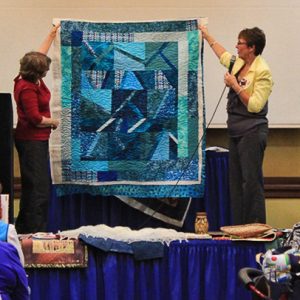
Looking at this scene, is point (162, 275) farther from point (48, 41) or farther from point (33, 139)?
point (48, 41)

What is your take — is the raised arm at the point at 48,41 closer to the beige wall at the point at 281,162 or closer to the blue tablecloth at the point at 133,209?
the blue tablecloth at the point at 133,209

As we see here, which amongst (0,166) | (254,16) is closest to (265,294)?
(0,166)

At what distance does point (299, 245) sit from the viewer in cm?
392

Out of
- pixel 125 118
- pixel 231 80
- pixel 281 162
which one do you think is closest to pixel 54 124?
pixel 125 118

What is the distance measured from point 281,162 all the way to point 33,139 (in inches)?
96.0

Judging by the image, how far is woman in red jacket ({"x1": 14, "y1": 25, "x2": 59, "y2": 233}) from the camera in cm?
520

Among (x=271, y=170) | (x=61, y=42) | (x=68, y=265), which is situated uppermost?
(x=61, y=42)

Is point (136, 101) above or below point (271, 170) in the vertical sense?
above

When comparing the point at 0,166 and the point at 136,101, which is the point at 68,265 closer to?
the point at 0,166

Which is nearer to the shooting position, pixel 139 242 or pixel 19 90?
pixel 139 242

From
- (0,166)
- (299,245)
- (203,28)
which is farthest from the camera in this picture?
(203,28)

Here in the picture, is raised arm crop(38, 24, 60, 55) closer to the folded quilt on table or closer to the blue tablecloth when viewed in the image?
the blue tablecloth

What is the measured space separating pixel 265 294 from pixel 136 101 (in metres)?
2.60

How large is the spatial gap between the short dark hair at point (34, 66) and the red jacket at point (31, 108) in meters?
0.04
